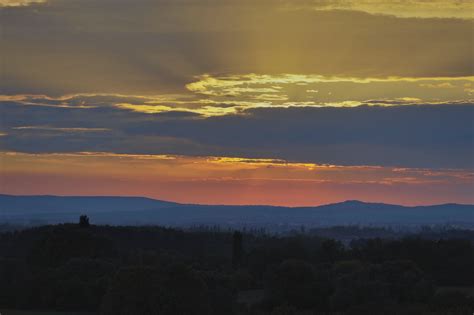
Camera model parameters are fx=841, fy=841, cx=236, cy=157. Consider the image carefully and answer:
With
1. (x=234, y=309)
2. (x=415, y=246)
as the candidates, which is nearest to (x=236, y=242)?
(x=415, y=246)

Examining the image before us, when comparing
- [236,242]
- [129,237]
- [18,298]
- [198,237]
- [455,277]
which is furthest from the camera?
[198,237]

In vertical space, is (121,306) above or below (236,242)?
below

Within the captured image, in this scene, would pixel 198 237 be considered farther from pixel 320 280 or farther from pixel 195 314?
pixel 195 314

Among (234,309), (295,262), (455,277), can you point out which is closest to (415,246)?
(455,277)

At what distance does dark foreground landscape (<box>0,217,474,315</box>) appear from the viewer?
120 ft

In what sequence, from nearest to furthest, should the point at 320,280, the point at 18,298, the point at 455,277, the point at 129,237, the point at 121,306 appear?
the point at 121,306 < the point at 18,298 < the point at 320,280 < the point at 455,277 < the point at 129,237

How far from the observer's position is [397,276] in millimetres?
51312

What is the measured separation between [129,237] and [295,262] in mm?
49198

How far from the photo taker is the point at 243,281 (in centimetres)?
5941

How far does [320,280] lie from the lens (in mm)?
50688

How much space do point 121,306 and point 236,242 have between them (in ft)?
130

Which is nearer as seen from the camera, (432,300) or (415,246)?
(432,300)

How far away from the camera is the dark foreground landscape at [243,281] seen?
120 ft

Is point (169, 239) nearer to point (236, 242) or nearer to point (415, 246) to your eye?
point (236, 242)
